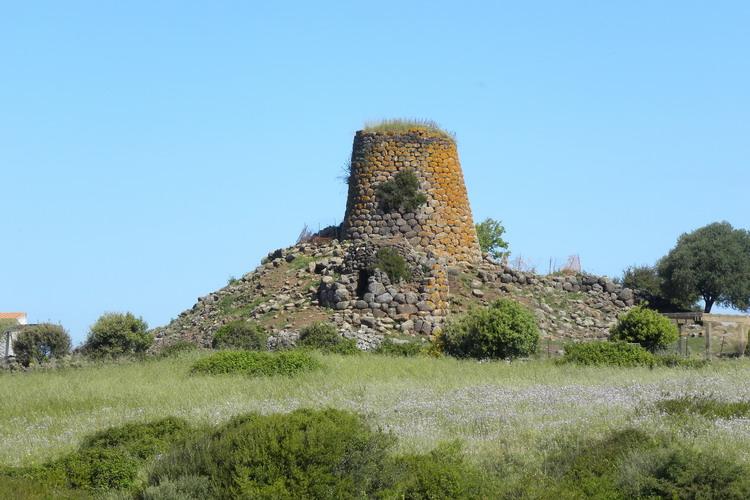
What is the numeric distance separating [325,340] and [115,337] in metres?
6.59

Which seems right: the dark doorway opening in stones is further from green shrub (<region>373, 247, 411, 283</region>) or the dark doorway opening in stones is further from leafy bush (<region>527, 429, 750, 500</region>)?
leafy bush (<region>527, 429, 750, 500</region>)

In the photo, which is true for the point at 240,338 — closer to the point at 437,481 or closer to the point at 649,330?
the point at 649,330

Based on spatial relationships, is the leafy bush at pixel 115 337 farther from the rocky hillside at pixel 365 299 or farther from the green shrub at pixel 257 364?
the green shrub at pixel 257 364

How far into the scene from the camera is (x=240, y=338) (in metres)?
32.2

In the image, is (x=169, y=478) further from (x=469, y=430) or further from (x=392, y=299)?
(x=392, y=299)

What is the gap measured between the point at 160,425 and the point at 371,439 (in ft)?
15.6

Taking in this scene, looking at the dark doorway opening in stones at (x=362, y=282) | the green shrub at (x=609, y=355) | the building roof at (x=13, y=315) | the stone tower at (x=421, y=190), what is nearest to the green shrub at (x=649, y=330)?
the green shrub at (x=609, y=355)

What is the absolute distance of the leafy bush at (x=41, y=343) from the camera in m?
33.5

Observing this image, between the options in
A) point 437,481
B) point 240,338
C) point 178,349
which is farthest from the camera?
point 178,349

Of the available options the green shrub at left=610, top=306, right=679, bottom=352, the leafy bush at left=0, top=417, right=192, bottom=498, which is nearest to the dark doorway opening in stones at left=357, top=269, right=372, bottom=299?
the green shrub at left=610, top=306, right=679, bottom=352

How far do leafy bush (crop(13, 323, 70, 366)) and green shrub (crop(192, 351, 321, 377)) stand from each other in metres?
9.29

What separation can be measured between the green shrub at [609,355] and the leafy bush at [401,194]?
1261cm

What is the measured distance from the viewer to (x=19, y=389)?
24.0 m

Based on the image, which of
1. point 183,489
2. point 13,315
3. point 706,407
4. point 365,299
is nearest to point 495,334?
point 365,299
